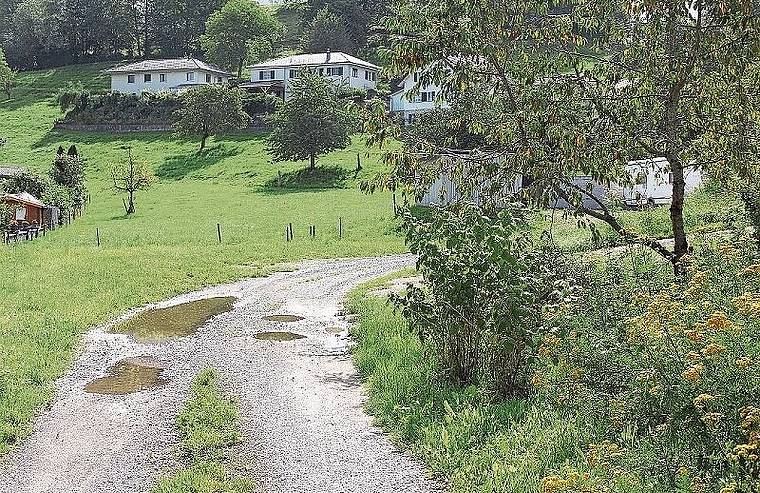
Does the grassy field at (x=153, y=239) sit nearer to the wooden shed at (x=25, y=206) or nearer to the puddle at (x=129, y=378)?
the puddle at (x=129, y=378)

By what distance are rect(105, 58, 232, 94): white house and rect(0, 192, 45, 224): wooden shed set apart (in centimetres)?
4393

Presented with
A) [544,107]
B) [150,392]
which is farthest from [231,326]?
[544,107]

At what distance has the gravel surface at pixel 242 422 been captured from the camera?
802 centimetres

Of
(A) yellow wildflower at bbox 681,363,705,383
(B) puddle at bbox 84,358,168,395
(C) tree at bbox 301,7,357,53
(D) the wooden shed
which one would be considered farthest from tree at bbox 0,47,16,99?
(A) yellow wildflower at bbox 681,363,705,383

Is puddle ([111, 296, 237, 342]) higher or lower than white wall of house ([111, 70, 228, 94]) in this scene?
lower

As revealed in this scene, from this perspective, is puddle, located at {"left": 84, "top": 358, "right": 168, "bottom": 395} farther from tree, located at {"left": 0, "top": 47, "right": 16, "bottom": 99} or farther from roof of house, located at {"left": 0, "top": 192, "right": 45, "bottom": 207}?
tree, located at {"left": 0, "top": 47, "right": 16, "bottom": 99}

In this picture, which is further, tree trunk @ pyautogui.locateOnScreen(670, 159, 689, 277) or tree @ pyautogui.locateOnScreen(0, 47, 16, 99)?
tree @ pyautogui.locateOnScreen(0, 47, 16, 99)

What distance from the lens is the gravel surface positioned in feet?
26.3

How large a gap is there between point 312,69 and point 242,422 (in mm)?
70405

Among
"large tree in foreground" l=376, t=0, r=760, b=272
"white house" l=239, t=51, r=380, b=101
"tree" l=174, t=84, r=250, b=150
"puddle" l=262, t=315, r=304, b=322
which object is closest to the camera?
"large tree in foreground" l=376, t=0, r=760, b=272

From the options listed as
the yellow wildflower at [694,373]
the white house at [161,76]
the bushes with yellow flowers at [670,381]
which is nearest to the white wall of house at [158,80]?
the white house at [161,76]

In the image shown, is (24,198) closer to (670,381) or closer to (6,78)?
(670,381)

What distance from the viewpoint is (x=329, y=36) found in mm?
97188

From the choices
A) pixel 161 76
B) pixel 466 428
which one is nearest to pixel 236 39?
pixel 161 76
